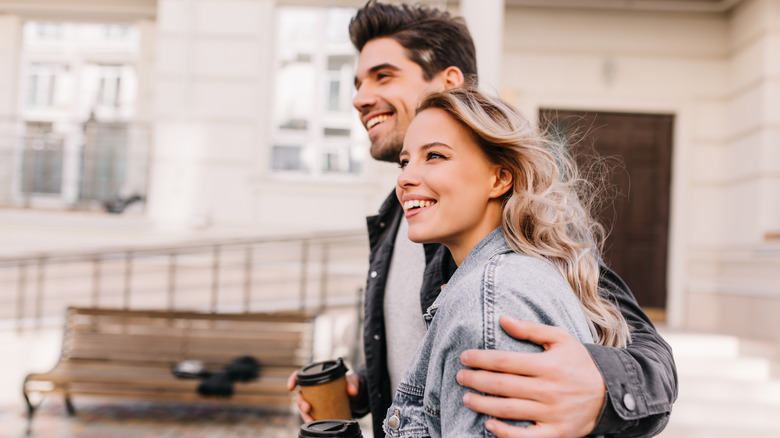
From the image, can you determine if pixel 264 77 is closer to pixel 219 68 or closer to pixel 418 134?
pixel 219 68

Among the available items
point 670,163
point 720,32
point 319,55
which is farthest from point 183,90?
point 720,32

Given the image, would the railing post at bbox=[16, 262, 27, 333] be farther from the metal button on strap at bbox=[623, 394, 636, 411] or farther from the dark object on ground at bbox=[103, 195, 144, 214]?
the metal button on strap at bbox=[623, 394, 636, 411]

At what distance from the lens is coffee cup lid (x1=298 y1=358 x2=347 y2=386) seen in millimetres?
1664

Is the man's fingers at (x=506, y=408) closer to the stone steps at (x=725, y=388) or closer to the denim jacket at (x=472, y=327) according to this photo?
the denim jacket at (x=472, y=327)

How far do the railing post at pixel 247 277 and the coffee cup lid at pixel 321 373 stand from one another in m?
5.59

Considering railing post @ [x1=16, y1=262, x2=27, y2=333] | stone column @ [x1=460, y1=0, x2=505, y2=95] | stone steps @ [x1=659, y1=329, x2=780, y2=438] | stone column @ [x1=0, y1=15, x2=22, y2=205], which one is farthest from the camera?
stone column @ [x1=0, y1=15, x2=22, y2=205]

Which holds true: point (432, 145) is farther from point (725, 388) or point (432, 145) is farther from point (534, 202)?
point (725, 388)

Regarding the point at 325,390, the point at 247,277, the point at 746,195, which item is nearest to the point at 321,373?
the point at 325,390

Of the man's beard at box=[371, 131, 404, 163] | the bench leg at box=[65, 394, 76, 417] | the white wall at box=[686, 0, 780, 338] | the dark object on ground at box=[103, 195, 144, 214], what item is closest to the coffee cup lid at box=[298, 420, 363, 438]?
the man's beard at box=[371, 131, 404, 163]

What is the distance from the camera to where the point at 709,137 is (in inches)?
311

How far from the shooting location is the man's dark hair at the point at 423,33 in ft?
5.89

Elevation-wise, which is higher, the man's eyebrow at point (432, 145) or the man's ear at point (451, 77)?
the man's ear at point (451, 77)

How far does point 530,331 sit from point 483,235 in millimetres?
324

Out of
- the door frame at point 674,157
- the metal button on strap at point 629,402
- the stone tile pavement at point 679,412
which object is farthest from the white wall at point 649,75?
the metal button on strap at point 629,402
